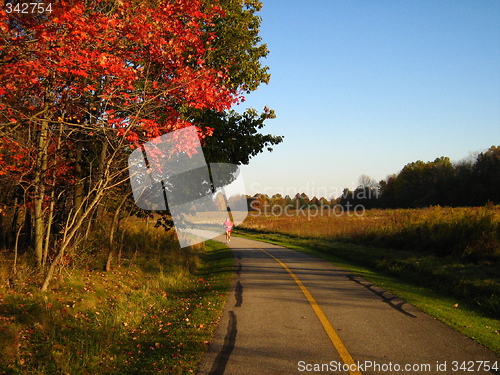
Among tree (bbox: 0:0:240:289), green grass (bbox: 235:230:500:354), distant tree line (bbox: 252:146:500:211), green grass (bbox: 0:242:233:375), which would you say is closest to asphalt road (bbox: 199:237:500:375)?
green grass (bbox: 235:230:500:354)

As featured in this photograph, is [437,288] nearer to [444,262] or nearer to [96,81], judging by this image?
[444,262]

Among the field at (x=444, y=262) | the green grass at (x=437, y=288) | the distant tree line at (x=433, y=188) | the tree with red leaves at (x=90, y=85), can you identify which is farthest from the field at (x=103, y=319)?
the distant tree line at (x=433, y=188)

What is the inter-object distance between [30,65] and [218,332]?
219 inches

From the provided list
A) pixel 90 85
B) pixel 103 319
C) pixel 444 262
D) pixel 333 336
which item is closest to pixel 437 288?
pixel 444 262

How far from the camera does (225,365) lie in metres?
5.20

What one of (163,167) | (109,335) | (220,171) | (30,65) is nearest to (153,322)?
(109,335)

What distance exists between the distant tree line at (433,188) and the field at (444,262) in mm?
21384

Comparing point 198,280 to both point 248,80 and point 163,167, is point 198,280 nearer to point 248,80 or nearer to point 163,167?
point 163,167

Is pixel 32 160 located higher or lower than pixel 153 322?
higher

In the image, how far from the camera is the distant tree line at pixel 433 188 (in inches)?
2751

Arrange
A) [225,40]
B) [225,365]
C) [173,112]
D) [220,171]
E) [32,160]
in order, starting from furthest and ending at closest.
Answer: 1. [220,171]
2. [225,40]
3. [173,112]
4. [32,160]
5. [225,365]

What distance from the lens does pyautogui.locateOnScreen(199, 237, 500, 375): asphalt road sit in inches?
203

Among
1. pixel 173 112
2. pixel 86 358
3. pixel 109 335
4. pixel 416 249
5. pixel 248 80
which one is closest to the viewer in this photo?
pixel 86 358

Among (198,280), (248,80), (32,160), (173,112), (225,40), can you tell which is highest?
(225,40)
